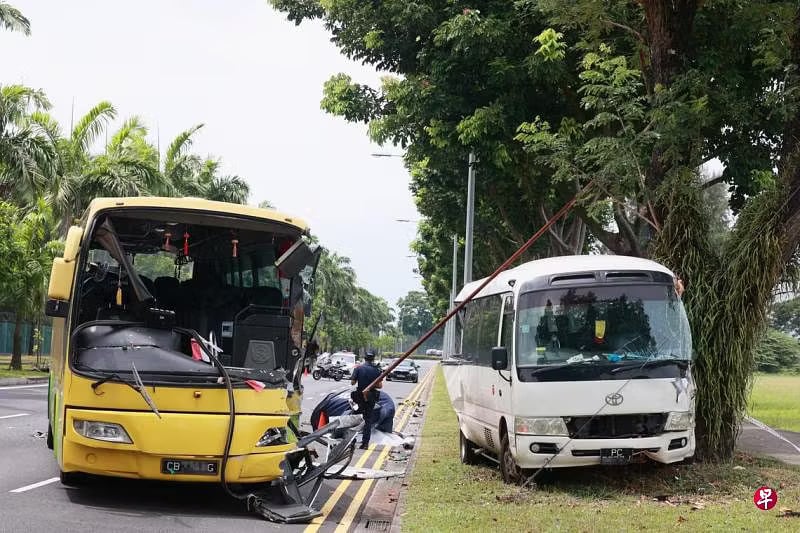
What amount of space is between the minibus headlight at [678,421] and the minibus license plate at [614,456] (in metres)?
0.56

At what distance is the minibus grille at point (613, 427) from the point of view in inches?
421

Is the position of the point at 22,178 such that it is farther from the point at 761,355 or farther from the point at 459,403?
the point at 761,355

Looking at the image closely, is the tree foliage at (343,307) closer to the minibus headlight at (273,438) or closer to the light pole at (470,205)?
the light pole at (470,205)

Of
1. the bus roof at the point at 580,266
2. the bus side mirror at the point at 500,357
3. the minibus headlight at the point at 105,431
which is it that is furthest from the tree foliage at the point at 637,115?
the minibus headlight at the point at 105,431

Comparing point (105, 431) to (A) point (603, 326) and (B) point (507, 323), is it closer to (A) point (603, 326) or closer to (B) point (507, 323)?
(B) point (507, 323)

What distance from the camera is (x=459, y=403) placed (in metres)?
14.9

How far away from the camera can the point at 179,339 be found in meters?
9.70

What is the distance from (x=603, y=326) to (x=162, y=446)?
5133 millimetres

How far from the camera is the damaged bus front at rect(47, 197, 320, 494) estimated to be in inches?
351

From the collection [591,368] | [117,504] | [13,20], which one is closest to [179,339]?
[117,504]

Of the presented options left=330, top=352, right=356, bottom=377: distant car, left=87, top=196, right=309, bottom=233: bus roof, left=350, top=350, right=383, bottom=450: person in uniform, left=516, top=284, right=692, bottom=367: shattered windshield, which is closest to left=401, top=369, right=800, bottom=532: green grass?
left=516, top=284, right=692, bottom=367: shattered windshield

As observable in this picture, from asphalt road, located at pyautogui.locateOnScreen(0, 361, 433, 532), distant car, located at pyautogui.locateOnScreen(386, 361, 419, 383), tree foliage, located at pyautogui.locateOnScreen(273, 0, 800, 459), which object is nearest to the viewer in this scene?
asphalt road, located at pyautogui.locateOnScreen(0, 361, 433, 532)

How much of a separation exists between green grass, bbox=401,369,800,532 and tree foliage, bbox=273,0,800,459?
3.73ft

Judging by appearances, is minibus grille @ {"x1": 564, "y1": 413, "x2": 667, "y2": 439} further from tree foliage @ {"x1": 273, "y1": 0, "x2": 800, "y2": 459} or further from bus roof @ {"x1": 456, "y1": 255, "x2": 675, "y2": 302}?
tree foliage @ {"x1": 273, "y1": 0, "x2": 800, "y2": 459}
